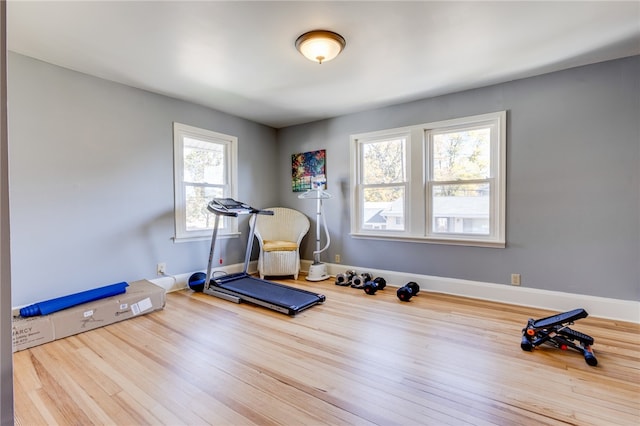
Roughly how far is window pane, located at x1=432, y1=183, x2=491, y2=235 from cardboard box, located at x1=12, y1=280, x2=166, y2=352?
331 cm

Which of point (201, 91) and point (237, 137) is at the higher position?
point (201, 91)

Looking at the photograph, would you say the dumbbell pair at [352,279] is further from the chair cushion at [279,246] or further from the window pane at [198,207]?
the window pane at [198,207]

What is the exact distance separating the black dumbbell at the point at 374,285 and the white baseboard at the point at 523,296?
0.29 m

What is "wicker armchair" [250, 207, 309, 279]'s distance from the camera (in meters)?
4.24

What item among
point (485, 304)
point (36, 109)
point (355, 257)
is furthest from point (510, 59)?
point (36, 109)

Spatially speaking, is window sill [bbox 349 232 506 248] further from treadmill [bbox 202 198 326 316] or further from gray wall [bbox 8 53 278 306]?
gray wall [bbox 8 53 278 306]

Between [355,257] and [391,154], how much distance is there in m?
1.56

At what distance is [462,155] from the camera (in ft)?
11.6

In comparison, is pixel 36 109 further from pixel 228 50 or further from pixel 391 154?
pixel 391 154

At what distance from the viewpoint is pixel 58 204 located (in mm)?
2807

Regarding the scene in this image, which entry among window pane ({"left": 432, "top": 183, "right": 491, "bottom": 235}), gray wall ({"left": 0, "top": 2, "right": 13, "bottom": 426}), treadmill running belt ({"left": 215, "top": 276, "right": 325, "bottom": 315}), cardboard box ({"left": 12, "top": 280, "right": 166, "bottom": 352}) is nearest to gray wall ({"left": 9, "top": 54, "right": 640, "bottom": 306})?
window pane ({"left": 432, "top": 183, "right": 491, "bottom": 235})

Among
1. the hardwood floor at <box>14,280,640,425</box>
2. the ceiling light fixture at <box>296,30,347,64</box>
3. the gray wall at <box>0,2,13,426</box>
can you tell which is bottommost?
the hardwood floor at <box>14,280,640,425</box>

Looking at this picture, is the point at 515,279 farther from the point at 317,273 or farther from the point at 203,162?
the point at 203,162

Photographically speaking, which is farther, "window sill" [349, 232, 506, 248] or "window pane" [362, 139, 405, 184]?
"window pane" [362, 139, 405, 184]
